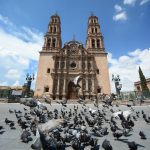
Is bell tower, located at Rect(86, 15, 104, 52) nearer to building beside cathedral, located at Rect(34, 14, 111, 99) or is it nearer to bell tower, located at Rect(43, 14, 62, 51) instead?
building beside cathedral, located at Rect(34, 14, 111, 99)

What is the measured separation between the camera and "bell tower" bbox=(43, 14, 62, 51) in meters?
35.4

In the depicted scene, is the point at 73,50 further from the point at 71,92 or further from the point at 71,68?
the point at 71,92

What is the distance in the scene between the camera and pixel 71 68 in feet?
108

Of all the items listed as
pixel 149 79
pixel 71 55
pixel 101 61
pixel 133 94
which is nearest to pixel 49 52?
pixel 71 55

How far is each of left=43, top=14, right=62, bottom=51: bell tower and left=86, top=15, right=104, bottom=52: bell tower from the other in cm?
731

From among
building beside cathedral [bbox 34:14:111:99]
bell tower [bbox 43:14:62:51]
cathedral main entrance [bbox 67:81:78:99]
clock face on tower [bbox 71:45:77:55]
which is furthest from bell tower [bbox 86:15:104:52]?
cathedral main entrance [bbox 67:81:78:99]

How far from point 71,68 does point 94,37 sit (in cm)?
1012

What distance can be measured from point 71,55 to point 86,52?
344cm

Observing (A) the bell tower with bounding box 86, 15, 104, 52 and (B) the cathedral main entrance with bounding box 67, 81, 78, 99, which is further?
(A) the bell tower with bounding box 86, 15, 104, 52

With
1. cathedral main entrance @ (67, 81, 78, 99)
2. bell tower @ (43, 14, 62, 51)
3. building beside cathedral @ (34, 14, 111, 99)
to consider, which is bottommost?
cathedral main entrance @ (67, 81, 78, 99)

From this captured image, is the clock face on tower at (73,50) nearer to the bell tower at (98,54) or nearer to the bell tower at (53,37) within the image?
the bell tower at (98,54)

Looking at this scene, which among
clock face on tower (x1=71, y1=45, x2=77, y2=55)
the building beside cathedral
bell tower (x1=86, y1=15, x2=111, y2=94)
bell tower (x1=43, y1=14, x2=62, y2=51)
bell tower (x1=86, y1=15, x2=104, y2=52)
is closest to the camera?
the building beside cathedral

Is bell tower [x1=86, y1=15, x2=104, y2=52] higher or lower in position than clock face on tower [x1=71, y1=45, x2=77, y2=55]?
higher

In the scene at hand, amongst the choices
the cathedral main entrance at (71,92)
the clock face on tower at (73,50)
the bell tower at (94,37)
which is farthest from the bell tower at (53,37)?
the cathedral main entrance at (71,92)
